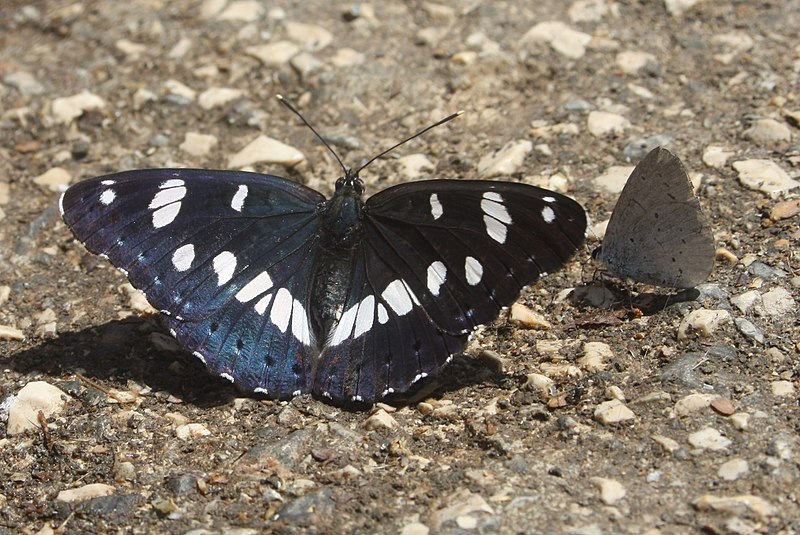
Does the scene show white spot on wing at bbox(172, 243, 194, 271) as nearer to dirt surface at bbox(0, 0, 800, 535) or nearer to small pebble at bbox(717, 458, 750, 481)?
dirt surface at bbox(0, 0, 800, 535)

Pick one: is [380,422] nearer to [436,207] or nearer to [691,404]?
[436,207]

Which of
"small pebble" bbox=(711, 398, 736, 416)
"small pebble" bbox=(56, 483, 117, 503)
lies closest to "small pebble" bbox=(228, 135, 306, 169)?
"small pebble" bbox=(56, 483, 117, 503)

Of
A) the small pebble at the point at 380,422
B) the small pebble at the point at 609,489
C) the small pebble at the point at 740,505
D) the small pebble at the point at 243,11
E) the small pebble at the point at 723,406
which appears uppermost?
the small pebble at the point at 243,11

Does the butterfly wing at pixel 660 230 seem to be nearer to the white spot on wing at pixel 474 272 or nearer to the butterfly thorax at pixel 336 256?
the white spot on wing at pixel 474 272

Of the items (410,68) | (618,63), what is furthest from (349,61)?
(618,63)

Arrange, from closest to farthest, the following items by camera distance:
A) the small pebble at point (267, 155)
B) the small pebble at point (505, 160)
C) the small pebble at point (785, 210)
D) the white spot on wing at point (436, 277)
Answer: the white spot on wing at point (436, 277)
the small pebble at point (785, 210)
the small pebble at point (505, 160)
the small pebble at point (267, 155)

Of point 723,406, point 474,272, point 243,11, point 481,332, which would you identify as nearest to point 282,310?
point 474,272

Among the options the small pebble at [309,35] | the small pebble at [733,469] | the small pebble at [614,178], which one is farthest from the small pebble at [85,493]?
the small pebble at [309,35]

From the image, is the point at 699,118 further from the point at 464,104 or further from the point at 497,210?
the point at 497,210
